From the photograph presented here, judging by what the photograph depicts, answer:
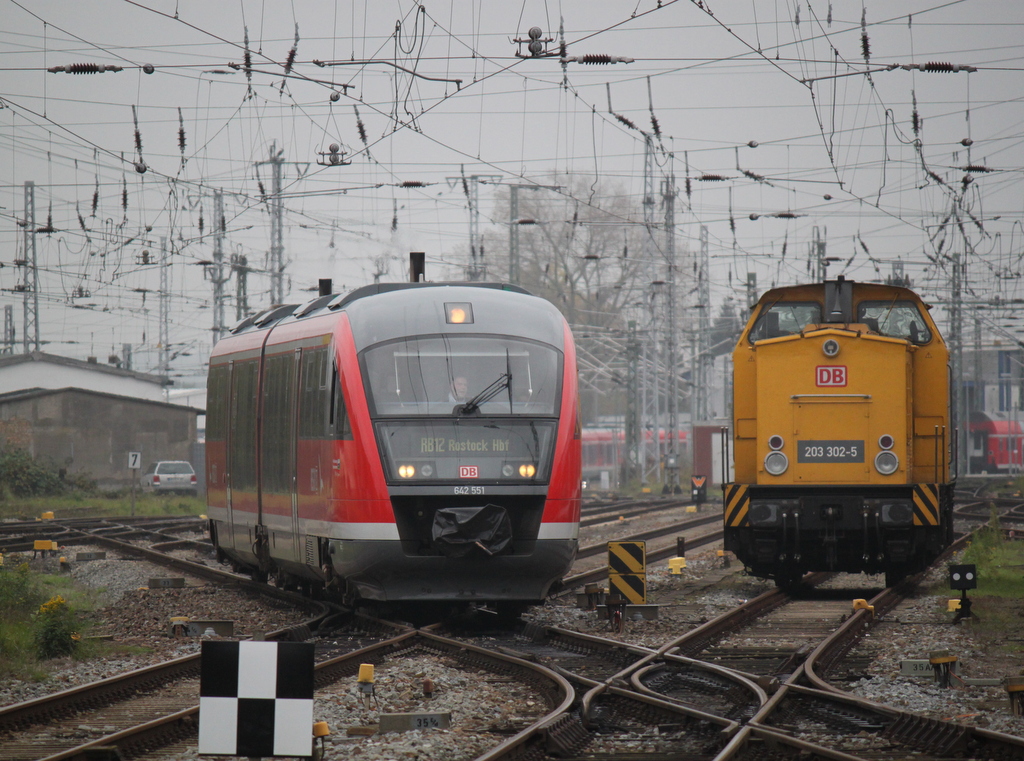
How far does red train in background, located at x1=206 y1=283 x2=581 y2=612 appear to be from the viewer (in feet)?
38.8

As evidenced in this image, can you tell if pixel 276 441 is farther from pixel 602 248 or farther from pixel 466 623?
pixel 602 248

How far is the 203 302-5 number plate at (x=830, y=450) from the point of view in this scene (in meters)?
14.4

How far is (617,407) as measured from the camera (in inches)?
3994

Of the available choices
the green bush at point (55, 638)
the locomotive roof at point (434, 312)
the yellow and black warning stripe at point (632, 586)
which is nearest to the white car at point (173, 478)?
the locomotive roof at point (434, 312)

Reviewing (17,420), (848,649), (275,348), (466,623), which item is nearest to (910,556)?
(848,649)

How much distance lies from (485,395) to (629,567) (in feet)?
8.57

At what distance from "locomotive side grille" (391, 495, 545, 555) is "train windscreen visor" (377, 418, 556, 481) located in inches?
7.8

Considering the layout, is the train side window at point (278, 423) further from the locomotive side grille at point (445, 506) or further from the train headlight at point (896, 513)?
the train headlight at point (896, 513)

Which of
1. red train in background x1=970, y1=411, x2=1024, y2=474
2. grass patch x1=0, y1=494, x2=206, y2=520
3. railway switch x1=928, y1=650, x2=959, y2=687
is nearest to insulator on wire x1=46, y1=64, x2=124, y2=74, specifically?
railway switch x1=928, y1=650, x2=959, y2=687

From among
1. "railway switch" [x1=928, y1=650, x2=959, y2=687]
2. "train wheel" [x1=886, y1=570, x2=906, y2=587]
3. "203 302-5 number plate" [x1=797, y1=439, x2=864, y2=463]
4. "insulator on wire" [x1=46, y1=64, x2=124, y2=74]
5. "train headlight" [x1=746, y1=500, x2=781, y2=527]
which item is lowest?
"train wheel" [x1=886, y1=570, x2=906, y2=587]

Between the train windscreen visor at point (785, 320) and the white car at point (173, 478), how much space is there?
3535 cm

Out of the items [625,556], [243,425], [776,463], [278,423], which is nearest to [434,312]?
[278,423]

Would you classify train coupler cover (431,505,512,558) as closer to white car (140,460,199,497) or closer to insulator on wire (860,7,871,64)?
insulator on wire (860,7,871,64)

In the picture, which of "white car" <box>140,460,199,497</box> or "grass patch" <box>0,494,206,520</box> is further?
"white car" <box>140,460,199,497</box>
